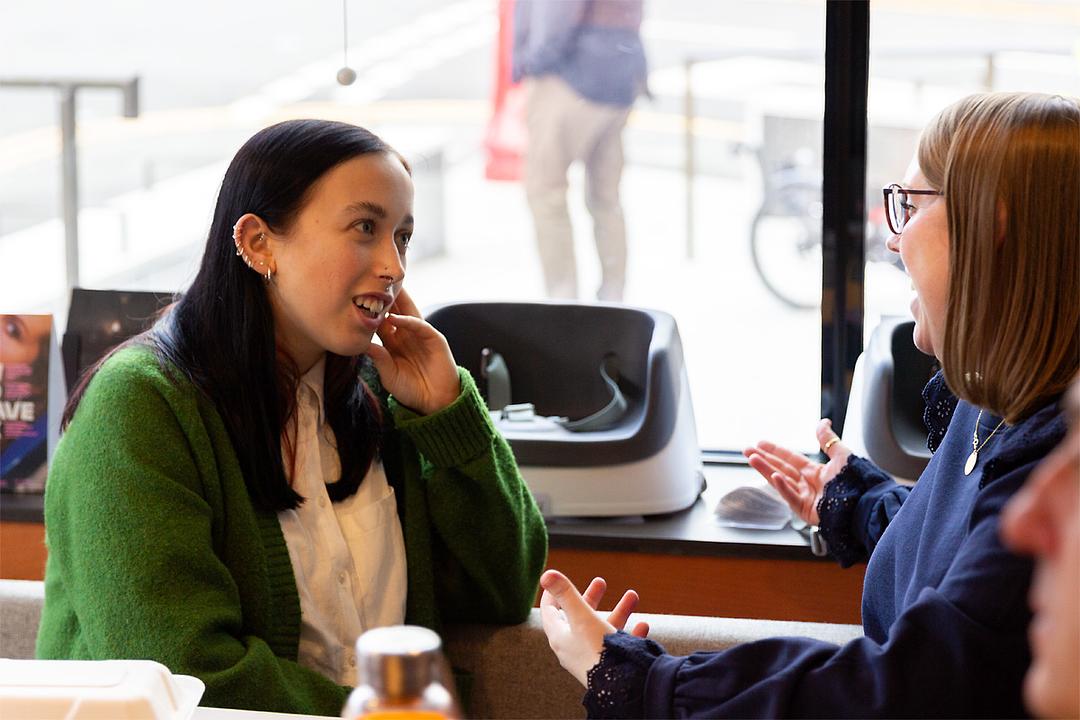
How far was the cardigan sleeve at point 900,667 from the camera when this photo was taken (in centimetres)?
102

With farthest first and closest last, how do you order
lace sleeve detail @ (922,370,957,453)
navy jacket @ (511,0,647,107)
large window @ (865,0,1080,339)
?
navy jacket @ (511,0,647,107), large window @ (865,0,1080,339), lace sleeve detail @ (922,370,957,453)

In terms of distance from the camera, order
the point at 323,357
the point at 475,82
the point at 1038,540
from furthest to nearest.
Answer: the point at 475,82
the point at 323,357
the point at 1038,540

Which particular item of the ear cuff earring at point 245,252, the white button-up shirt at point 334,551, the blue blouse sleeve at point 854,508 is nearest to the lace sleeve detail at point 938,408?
the blue blouse sleeve at point 854,508

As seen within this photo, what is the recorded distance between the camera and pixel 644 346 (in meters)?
2.42

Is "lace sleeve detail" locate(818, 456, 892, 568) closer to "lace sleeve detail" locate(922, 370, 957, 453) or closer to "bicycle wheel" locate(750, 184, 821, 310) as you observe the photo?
"lace sleeve detail" locate(922, 370, 957, 453)

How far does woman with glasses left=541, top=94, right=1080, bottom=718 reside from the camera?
1035mm

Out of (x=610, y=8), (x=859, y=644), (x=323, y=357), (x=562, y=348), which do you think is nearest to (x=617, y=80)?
(x=610, y=8)

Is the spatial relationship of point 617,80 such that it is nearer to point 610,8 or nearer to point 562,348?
point 610,8

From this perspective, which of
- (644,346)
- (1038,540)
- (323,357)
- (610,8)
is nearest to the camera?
(1038,540)

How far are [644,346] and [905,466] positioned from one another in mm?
537

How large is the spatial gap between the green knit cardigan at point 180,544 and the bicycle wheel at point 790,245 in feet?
3.92

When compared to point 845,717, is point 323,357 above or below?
above

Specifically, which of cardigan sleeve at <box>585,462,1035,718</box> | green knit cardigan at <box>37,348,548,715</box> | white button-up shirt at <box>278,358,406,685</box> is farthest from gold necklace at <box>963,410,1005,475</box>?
white button-up shirt at <box>278,358,406,685</box>

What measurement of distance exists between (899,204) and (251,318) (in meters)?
0.77
